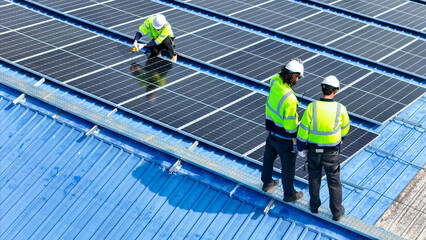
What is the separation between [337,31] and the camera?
71.2 ft

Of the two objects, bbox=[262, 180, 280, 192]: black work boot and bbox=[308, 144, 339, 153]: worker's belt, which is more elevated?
bbox=[308, 144, 339, 153]: worker's belt

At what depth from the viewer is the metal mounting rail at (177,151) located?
42.2ft

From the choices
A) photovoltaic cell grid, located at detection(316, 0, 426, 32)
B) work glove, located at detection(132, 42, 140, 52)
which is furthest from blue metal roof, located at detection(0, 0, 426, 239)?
photovoltaic cell grid, located at detection(316, 0, 426, 32)

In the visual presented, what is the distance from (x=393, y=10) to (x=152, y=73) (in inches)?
412

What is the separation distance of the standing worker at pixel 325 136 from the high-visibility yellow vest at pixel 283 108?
0.76 feet

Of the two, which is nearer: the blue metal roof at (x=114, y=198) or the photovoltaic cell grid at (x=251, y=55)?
the blue metal roof at (x=114, y=198)

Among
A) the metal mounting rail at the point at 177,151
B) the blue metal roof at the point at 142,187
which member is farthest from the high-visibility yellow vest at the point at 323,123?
the blue metal roof at the point at 142,187

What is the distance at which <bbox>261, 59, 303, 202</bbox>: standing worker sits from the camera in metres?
12.5

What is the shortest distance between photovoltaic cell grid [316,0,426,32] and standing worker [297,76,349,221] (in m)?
11.4

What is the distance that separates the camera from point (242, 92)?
1725cm

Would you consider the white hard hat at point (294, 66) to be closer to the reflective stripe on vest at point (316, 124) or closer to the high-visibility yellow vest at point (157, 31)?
the reflective stripe on vest at point (316, 124)

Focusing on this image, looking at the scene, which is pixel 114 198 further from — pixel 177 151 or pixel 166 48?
pixel 166 48

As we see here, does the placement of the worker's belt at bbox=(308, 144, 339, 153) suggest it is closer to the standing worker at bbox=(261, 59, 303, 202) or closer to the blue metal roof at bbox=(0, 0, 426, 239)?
the standing worker at bbox=(261, 59, 303, 202)

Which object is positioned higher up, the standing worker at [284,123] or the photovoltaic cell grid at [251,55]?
the photovoltaic cell grid at [251,55]
